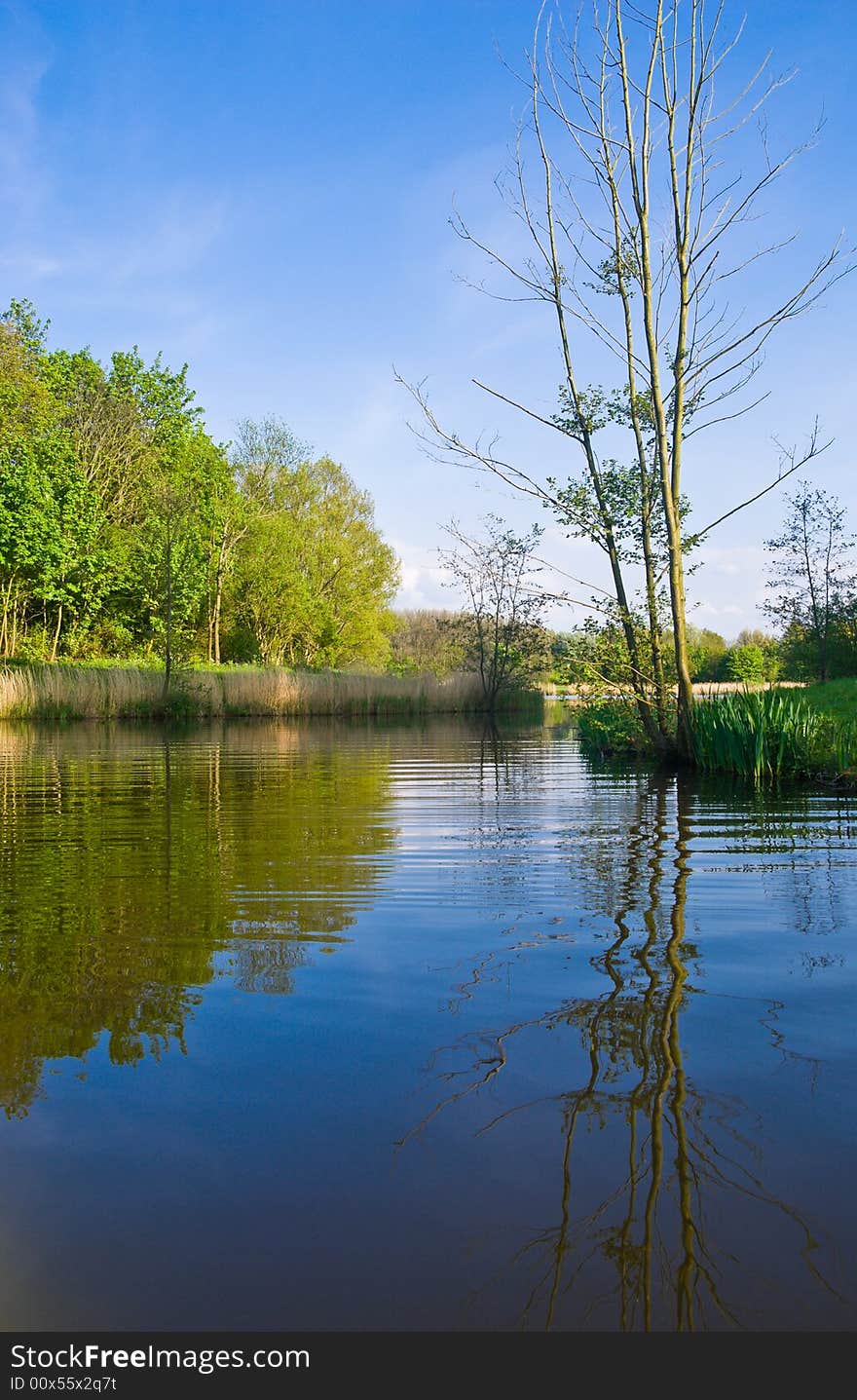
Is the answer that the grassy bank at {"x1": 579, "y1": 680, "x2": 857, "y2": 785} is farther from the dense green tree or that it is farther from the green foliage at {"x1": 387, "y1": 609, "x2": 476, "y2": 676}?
the green foliage at {"x1": 387, "y1": 609, "x2": 476, "y2": 676}

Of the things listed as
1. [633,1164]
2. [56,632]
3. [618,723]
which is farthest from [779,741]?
[56,632]

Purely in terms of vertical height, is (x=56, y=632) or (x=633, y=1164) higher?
(x=56, y=632)

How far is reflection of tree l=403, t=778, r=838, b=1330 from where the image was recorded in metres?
1.72

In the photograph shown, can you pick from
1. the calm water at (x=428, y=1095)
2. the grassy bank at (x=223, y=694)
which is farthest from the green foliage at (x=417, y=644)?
the calm water at (x=428, y=1095)

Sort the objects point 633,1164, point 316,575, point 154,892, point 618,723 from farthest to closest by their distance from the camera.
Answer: point 316,575
point 618,723
point 154,892
point 633,1164

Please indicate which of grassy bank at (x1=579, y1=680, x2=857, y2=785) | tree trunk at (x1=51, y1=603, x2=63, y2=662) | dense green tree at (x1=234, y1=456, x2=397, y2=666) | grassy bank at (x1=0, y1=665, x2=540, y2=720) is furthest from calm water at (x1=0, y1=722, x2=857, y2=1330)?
dense green tree at (x1=234, y1=456, x2=397, y2=666)

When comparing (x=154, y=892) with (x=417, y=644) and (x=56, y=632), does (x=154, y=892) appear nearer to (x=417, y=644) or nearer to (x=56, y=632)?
(x=56, y=632)

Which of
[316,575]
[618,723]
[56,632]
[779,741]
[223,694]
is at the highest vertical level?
[316,575]

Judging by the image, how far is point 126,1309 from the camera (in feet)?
5.57

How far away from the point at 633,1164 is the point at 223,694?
33012mm

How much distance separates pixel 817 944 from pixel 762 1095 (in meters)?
1.78

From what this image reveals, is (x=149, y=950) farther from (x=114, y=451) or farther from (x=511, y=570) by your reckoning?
(x=114, y=451)

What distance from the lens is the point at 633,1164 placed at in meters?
2.12

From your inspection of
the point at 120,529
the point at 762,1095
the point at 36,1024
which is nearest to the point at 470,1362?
the point at 762,1095
